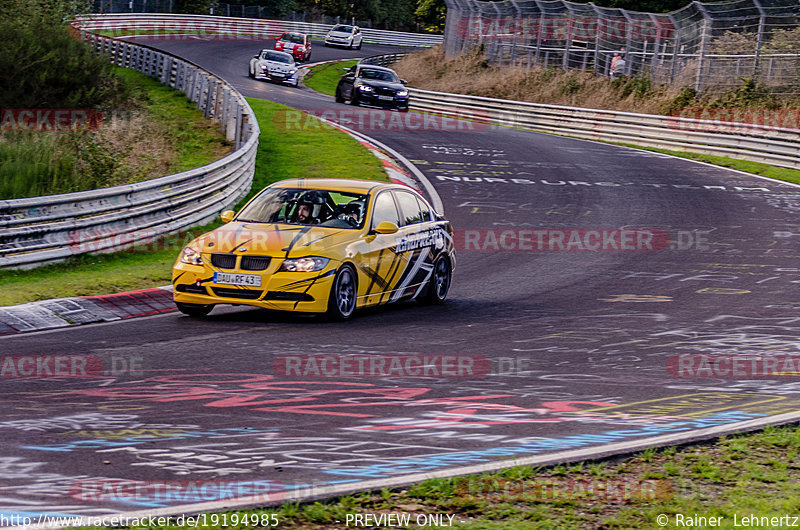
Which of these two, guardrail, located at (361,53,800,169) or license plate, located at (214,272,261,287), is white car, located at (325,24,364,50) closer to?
guardrail, located at (361,53,800,169)

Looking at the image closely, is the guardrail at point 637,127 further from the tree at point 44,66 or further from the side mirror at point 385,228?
the side mirror at point 385,228

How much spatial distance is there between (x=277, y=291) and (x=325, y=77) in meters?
48.7

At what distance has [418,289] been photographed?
12.5m

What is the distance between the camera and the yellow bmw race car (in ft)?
34.6

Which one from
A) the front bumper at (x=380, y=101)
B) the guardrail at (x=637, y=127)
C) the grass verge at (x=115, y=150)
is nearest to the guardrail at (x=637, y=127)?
the guardrail at (x=637, y=127)

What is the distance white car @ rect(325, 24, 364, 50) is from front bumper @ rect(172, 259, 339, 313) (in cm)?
6634

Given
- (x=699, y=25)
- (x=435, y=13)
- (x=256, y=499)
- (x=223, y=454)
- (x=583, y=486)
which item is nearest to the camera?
(x=256, y=499)

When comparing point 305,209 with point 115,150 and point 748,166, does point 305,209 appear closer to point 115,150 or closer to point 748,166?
point 115,150

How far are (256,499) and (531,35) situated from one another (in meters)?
41.6

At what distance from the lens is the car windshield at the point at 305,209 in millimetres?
11617

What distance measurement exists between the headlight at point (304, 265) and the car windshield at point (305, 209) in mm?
917

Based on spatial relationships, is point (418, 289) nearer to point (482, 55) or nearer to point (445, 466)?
point (445, 466)

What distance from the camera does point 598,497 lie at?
496cm

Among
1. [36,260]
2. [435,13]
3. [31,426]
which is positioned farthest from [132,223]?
[435,13]
